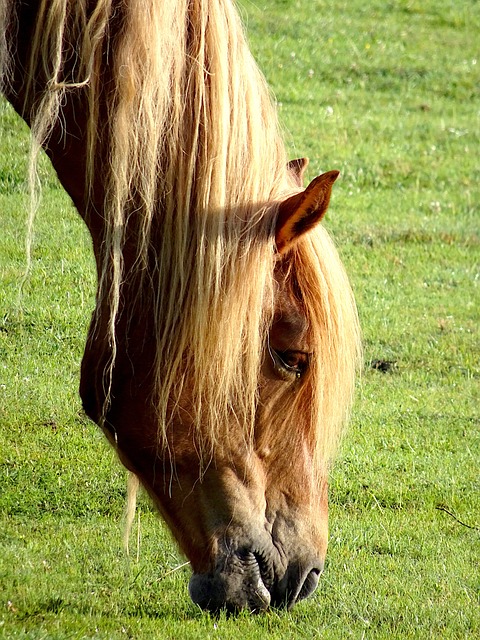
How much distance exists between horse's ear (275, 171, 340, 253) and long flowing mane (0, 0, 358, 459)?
0.13ft

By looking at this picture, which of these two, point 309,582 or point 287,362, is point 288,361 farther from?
point 309,582

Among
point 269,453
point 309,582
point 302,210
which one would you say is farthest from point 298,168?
point 309,582

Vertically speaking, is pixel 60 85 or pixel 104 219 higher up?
pixel 60 85

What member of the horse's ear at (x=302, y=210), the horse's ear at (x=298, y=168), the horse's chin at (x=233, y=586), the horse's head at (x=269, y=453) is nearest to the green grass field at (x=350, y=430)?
the horse's ear at (x=298, y=168)

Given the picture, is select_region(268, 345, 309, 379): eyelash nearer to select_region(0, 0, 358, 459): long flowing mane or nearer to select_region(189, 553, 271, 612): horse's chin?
select_region(0, 0, 358, 459): long flowing mane

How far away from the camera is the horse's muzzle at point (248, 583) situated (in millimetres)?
3148

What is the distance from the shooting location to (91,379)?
10.7 ft

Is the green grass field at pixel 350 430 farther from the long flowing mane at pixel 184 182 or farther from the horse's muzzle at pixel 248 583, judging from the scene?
the long flowing mane at pixel 184 182

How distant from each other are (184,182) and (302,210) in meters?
0.37

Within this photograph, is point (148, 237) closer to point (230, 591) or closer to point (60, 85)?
point (60, 85)

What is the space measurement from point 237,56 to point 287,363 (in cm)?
98

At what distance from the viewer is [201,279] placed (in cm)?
296

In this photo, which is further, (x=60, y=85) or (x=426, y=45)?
(x=426, y=45)

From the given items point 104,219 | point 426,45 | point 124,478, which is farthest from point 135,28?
point 426,45
